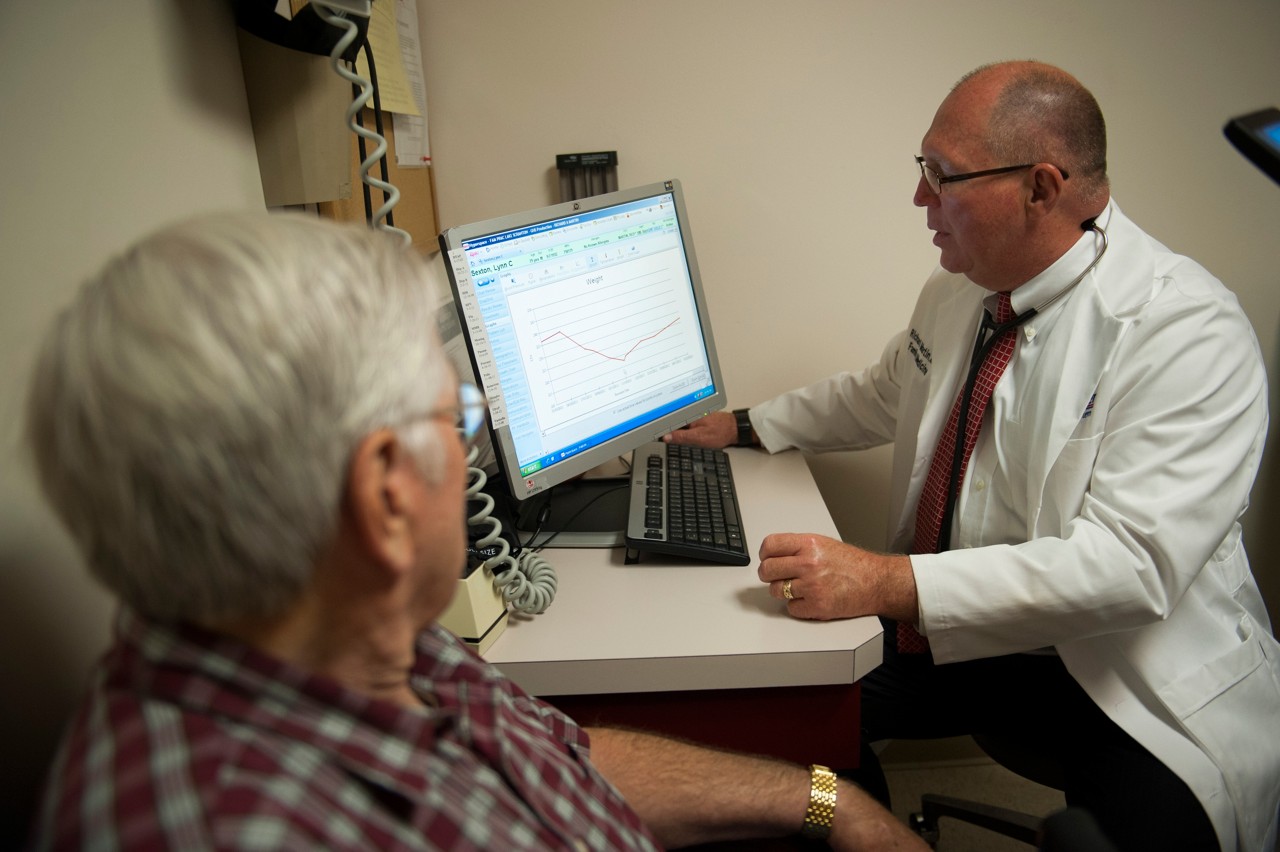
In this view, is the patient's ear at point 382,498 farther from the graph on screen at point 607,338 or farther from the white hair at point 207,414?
the graph on screen at point 607,338

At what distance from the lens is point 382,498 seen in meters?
0.57

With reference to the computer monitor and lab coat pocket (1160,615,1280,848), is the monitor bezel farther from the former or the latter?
lab coat pocket (1160,615,1280,848)

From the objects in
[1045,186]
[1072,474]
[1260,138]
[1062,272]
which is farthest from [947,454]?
[1260,138]

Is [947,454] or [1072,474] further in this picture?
[947,454]

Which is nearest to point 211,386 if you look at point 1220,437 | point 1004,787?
point 1220,437

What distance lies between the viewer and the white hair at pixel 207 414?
484 mm

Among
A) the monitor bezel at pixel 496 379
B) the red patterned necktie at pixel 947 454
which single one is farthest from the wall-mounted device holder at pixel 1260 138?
the monitor bezel at pixel 496 379

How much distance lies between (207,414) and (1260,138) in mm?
834

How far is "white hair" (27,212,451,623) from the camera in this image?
484mm

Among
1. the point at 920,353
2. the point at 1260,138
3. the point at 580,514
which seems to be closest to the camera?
the point at 1260,138

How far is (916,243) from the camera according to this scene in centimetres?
179

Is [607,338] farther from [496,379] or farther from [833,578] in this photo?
[833,578]

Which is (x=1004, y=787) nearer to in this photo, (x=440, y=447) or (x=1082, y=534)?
(x=1082, y=534)

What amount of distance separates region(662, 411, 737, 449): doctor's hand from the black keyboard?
64 mm
